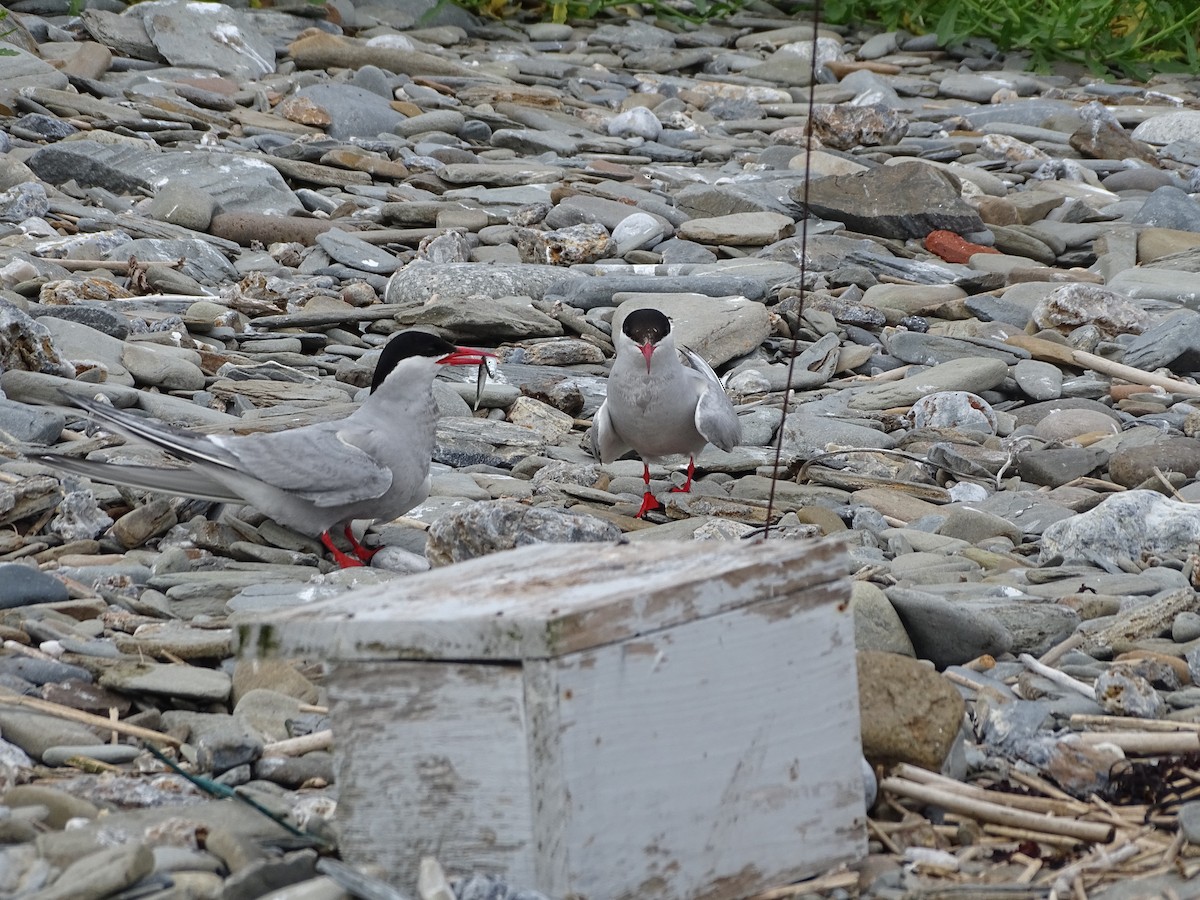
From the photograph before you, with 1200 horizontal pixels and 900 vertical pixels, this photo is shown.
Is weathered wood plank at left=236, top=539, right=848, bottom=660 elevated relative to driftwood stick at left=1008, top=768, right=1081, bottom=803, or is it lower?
elevated

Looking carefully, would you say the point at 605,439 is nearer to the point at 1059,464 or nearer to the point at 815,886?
the point at 1059,464

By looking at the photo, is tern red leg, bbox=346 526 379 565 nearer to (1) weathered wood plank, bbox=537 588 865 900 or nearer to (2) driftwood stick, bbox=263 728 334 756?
(2) driftwood stick, bbox=263 728 334 756

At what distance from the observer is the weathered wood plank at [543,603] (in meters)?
2.04

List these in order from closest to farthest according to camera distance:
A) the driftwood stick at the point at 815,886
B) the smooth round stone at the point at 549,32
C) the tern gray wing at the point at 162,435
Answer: the driftwood stick at the point at 815,886 → the tern gray wing at the point at 162,435 → the smooth round stone at the point at 549,32

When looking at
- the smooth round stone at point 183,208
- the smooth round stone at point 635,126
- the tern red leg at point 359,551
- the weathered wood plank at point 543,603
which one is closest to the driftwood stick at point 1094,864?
the weathered wood plank at point 543,603

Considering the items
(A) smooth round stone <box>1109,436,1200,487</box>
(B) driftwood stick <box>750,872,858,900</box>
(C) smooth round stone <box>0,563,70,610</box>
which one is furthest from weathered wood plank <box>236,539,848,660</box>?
(A) smooth round stone <box>1109,436,1200,487</box>

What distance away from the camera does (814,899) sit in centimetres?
228

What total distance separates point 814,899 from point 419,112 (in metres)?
8.14

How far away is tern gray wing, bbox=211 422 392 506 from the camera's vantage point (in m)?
4.09

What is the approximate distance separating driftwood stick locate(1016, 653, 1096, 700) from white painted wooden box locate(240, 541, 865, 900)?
0.87m

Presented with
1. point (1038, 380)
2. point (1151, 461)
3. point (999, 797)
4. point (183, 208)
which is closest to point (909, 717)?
point (999, 797)

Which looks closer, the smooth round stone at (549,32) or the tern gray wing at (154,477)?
the tern gray wing at (154,477)

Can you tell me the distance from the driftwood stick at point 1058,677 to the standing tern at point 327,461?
1.82 metres

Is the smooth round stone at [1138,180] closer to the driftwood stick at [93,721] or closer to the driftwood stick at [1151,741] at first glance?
the driftwood stick at [1151,741]
